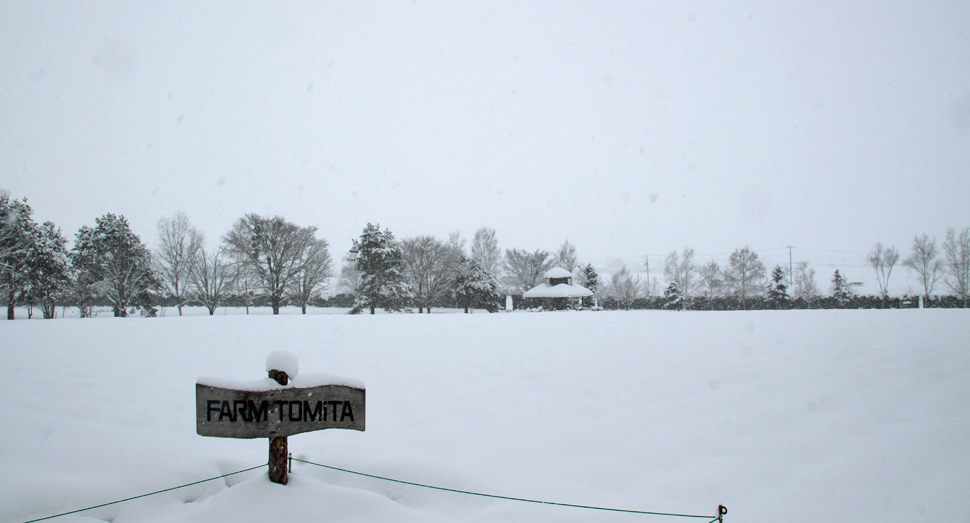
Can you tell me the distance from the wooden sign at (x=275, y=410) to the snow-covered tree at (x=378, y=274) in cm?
3226

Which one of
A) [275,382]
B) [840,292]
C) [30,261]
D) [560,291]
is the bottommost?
[840,292]

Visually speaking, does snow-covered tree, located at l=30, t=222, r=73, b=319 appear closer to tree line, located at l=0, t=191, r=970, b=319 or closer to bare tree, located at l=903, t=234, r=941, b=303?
tree line, located at l=0, t=191, r=970, b=319

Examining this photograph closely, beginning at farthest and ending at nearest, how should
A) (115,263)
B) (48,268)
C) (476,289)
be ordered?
(476,289) < (115,263) < (48,268)

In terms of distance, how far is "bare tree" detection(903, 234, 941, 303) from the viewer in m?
45.9

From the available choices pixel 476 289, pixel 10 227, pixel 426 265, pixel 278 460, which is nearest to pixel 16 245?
pixel 10 227

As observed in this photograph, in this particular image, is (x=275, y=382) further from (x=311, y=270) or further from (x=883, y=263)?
(x=883, y=263)

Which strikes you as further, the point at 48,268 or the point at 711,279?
the point at 711,279

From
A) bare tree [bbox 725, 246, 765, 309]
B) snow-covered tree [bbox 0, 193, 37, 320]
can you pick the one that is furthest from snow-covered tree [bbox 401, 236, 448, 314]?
bare tree [bbox 725, 246, 765, 309]

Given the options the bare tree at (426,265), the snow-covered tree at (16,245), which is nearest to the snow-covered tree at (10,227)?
the snow-covered tree at (16,245)

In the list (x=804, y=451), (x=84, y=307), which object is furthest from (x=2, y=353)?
(x=84, y=307)

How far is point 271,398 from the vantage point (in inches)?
91.0

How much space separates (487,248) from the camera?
164ft

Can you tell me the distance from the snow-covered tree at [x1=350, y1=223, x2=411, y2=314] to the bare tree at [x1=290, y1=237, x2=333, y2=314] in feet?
9.75

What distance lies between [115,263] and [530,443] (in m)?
35.0
